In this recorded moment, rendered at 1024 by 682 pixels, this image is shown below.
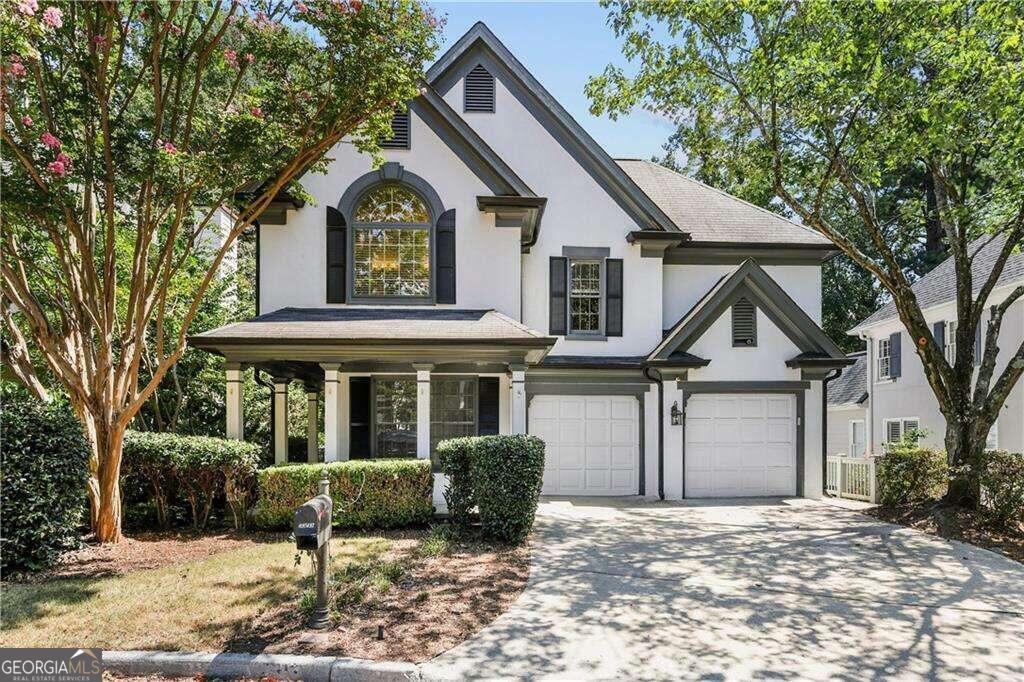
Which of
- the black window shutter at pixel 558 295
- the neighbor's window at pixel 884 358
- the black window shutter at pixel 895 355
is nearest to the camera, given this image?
the black window shutter at pixel 558 295

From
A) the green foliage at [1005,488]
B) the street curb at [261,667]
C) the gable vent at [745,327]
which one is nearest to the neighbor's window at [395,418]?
the gable vent at [745,327]

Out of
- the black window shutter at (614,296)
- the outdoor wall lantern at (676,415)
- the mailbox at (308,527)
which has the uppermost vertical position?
the black window shutter at (614,296)

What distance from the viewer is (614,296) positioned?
14.0 meters

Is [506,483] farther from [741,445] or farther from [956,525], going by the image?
[956,525]

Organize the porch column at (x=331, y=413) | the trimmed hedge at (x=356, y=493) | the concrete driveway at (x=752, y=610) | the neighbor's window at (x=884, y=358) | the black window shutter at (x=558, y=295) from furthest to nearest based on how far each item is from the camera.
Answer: the neighbor's window at (x=884, y=358)
the black window shutter at (x=558, y=295)
the porch column at (x=331, y=413)
the trimmed hedge at (x=356, y=493)
the concrete driveway at (x=752, y=610)

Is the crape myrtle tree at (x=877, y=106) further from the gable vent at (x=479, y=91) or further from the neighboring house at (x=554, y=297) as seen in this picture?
the gable vent at (x=479, y=91)

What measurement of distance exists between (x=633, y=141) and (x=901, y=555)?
44.2 feet

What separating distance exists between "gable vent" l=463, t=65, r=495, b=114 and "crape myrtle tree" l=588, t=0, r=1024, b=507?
3178 mm

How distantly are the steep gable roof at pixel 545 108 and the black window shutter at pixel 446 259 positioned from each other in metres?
4.14

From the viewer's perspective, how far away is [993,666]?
5.21m

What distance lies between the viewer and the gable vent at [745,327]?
13383mm

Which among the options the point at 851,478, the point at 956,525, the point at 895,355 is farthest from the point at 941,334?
the point at 956,525

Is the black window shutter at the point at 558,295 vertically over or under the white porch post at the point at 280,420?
over

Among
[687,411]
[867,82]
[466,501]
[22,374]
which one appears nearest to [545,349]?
[466,501]
